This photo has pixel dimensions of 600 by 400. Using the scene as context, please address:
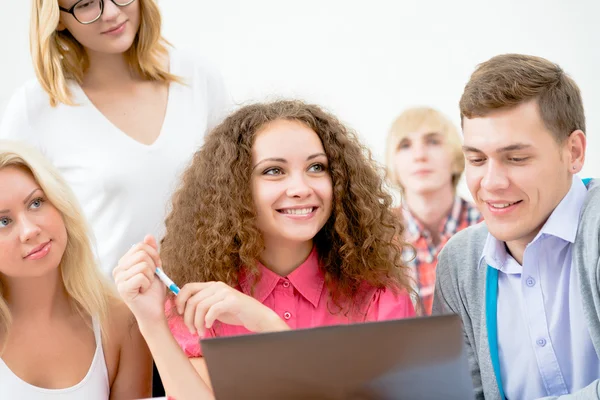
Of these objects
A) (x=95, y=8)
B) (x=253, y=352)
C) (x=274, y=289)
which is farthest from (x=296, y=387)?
(x=95, y=8)

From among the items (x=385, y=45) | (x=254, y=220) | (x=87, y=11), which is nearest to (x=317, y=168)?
(x=254, y=220)

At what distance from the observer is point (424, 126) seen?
147 inches

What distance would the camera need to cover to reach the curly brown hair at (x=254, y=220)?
5.88 ft

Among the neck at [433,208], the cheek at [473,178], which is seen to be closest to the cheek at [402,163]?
the neck at [433,208]

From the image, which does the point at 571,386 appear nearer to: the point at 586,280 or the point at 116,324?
the point at 586,280

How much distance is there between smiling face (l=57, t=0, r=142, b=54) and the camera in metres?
2.04

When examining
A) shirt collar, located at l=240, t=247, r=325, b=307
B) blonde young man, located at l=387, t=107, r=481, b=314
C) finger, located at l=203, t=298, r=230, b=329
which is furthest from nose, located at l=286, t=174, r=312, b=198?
blonde young man, located at l=387, t=107, r=481, b=314

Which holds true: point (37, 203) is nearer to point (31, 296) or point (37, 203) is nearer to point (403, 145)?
point (31, 296)

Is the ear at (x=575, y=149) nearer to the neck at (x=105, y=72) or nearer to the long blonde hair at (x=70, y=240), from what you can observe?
the long blonde hair at (x=70, y=240)

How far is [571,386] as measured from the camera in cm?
160

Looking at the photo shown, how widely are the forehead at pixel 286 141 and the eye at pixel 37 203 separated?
1.57ft

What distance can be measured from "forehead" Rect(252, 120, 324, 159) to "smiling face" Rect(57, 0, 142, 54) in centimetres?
56

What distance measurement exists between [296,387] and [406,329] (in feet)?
0.59

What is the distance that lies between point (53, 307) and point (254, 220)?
48 centimetres
